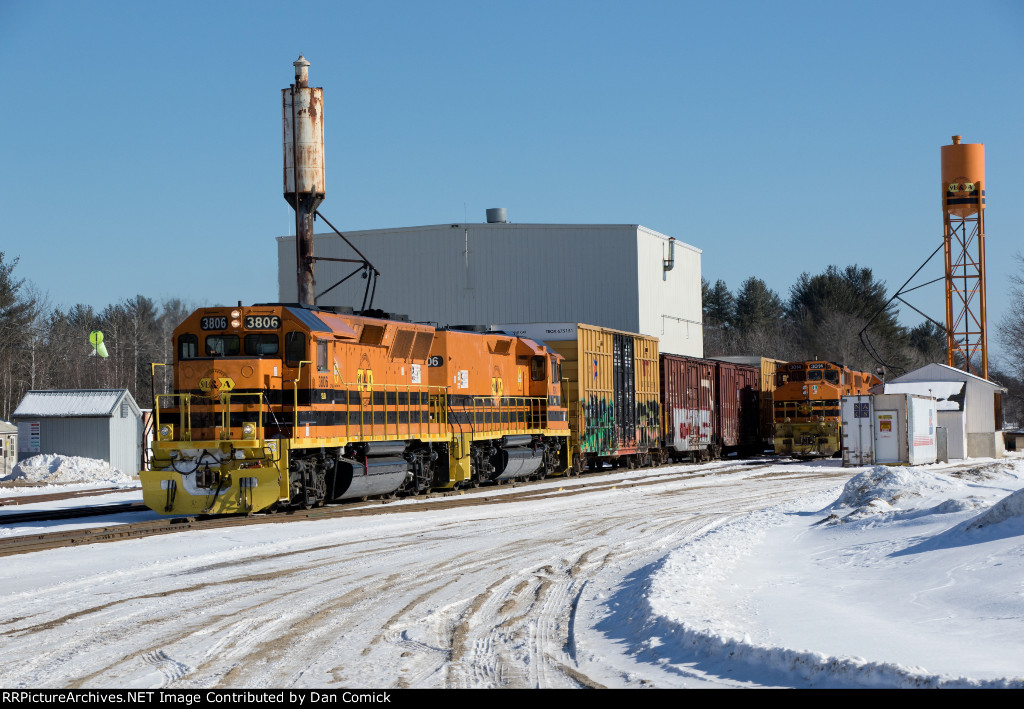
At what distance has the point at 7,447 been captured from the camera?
117 feet

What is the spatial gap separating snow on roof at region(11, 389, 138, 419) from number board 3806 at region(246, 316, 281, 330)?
17.5m

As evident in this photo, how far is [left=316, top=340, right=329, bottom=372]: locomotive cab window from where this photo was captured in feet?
61.0

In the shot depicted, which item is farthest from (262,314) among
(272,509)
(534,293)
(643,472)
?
(534,293)

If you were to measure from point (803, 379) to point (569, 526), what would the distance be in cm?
2518

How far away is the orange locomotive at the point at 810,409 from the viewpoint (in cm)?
3872

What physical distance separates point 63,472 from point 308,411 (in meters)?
17.2

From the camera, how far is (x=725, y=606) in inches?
336

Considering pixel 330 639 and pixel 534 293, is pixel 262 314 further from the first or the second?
pixel 534 293

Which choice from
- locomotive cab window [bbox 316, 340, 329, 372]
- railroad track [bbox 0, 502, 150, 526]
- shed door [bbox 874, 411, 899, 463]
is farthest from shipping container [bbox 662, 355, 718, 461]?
railroad track [bbox 0, 502, 150, 526]

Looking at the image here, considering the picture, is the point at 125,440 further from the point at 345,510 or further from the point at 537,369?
the point at 345,510

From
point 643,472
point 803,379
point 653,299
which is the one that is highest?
point 653,299

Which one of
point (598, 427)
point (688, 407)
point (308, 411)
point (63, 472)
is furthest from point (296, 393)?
point (688, 407)

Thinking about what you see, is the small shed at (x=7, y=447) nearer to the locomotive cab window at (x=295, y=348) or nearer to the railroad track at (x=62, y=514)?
the railroad track at (x=62, y=514)

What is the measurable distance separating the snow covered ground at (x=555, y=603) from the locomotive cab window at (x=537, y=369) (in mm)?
11569
